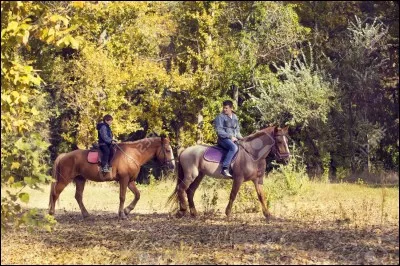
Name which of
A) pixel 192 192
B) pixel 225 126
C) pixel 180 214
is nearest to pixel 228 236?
pixel 180 214

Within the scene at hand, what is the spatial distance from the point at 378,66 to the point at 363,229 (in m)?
20.4

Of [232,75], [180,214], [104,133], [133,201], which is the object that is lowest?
[180,214]

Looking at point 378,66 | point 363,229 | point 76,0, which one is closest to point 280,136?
point 363,229

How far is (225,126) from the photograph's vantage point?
17234 millimetres

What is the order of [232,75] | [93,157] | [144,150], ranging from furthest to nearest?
[232,75] < [144,150] < [93,157]

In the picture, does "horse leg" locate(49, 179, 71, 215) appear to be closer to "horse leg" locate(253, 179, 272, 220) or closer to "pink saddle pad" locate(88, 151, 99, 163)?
"pink saddle pad" locate(88, 151, 99, 163)

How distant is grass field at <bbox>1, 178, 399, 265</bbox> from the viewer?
10.6 meters

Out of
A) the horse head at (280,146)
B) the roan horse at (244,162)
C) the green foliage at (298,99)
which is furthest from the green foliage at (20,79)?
the green foliage at (298,99)

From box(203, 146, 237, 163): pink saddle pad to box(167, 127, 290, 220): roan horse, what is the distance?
10cm

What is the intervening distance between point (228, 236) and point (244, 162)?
4.10m

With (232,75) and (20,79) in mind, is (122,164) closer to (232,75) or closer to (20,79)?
(20,79)

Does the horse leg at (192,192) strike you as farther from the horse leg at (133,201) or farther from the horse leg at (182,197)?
the horse leg at (133,201)

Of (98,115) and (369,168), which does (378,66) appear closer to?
(369,168)

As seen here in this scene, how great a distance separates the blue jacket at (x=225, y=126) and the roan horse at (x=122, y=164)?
1958 millimetres
